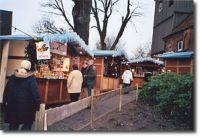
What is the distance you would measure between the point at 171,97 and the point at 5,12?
248 inches

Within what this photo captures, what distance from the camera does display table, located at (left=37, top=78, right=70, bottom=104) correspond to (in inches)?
476

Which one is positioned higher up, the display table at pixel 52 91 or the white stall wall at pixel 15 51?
the white stall wall at pixel 15 51

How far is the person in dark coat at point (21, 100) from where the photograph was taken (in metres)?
6.64

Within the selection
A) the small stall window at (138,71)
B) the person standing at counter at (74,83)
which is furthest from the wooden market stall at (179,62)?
the person standing at counter at (74,83)

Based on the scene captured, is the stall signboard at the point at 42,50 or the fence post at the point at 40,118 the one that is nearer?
the fence post at the point at 40,118

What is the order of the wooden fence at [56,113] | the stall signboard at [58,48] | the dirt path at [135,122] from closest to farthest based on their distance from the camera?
the wooden fence at [56,113] → the dirt path at [135,122] → the stall signboard at [58,48]

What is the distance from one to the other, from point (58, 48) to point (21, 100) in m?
7.09

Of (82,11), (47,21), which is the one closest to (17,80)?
(82,11)

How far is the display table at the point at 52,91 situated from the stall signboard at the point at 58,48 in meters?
1.03

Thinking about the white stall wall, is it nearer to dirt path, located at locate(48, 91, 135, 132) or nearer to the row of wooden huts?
the row of wooden huts

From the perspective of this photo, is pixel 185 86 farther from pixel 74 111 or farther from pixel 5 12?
pixel 5 12

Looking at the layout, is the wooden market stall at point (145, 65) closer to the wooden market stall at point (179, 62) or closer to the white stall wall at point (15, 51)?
the wooden market stall at point (179, 62)

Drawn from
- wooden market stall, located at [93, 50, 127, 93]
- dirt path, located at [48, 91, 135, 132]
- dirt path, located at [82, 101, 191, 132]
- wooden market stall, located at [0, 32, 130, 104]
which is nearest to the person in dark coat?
dirt path, located at [48, 91, 135, 132]

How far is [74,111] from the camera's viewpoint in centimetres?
1070
